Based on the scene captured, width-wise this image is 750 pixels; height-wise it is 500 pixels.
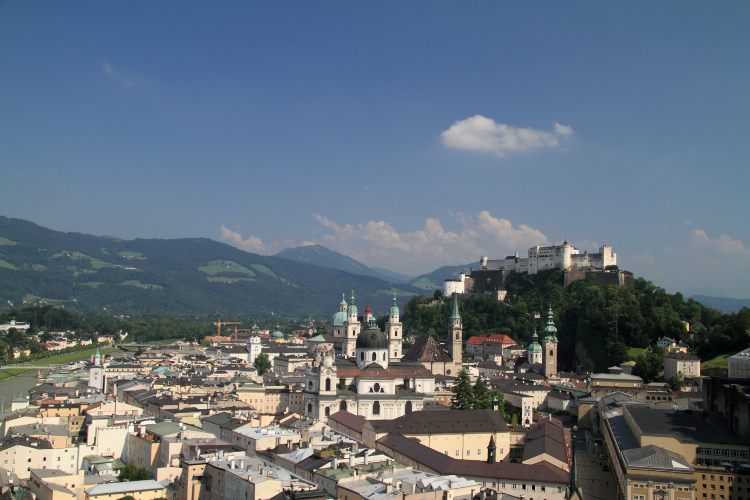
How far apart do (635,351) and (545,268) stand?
27.5 metres

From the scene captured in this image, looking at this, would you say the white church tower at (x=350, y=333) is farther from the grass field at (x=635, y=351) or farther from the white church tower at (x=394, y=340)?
the grass field at (x=635, y=351)

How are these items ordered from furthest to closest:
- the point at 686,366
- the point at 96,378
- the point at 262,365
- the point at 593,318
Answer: the point at 262,365
the point at 96,378
the point at 593,318
the point at 686,366

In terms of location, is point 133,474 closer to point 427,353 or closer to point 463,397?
point 463,397

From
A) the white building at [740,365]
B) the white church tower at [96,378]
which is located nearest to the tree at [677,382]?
the white building at [740,365]

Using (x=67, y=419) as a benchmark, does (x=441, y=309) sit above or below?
above

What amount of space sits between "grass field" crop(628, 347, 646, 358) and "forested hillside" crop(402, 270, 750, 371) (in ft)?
1.72

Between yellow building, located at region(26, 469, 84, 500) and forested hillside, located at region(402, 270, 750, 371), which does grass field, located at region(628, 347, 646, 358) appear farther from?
yellow building, located at region(26, 469, 84, 500)

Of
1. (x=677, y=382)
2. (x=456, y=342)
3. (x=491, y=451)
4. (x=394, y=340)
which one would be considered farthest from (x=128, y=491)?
(x=677, y=382)

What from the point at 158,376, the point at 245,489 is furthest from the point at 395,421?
the point at 158,376

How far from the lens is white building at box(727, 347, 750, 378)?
56.5 m

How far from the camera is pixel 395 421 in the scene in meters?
45.5

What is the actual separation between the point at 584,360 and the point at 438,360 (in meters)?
19.5

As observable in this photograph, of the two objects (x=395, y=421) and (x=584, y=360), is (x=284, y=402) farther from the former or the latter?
(x=584, y=360)

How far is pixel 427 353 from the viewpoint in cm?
7100
